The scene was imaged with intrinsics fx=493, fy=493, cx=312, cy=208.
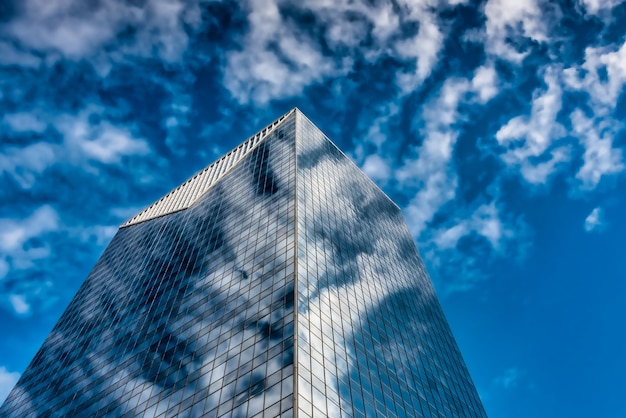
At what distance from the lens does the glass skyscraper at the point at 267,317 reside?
4200cm

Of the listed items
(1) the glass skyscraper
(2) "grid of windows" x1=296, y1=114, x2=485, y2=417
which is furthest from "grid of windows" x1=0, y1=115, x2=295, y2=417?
(2) "grid of windows" x1=296, y1=114, x2=485, y2=417

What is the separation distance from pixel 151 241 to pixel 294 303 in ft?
210

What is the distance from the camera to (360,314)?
5703cm

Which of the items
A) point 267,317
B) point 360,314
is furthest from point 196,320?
point 360,314

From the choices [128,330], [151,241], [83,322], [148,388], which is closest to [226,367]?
[148,388]

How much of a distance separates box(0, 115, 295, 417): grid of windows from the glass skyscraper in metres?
0.21

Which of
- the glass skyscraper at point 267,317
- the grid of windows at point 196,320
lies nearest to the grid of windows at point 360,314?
the glass skyscraper at point 267,317

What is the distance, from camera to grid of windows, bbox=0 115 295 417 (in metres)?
42.3

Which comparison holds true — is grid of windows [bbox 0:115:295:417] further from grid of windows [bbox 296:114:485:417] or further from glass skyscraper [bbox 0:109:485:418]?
grid of windows [bbox 296:114:485:417]

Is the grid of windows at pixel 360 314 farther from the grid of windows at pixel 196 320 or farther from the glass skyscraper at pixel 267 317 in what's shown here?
the grid of windows at pixel 196 320

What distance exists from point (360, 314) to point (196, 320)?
18905 millimetres

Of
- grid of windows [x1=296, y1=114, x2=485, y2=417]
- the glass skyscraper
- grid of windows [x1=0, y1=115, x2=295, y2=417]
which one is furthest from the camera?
grid of windows [x1=0, y1=115, x2=295, y2=417]

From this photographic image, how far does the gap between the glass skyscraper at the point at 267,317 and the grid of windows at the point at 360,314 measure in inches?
10.3

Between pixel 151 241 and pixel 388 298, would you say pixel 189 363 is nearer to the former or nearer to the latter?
pixel 388 298
